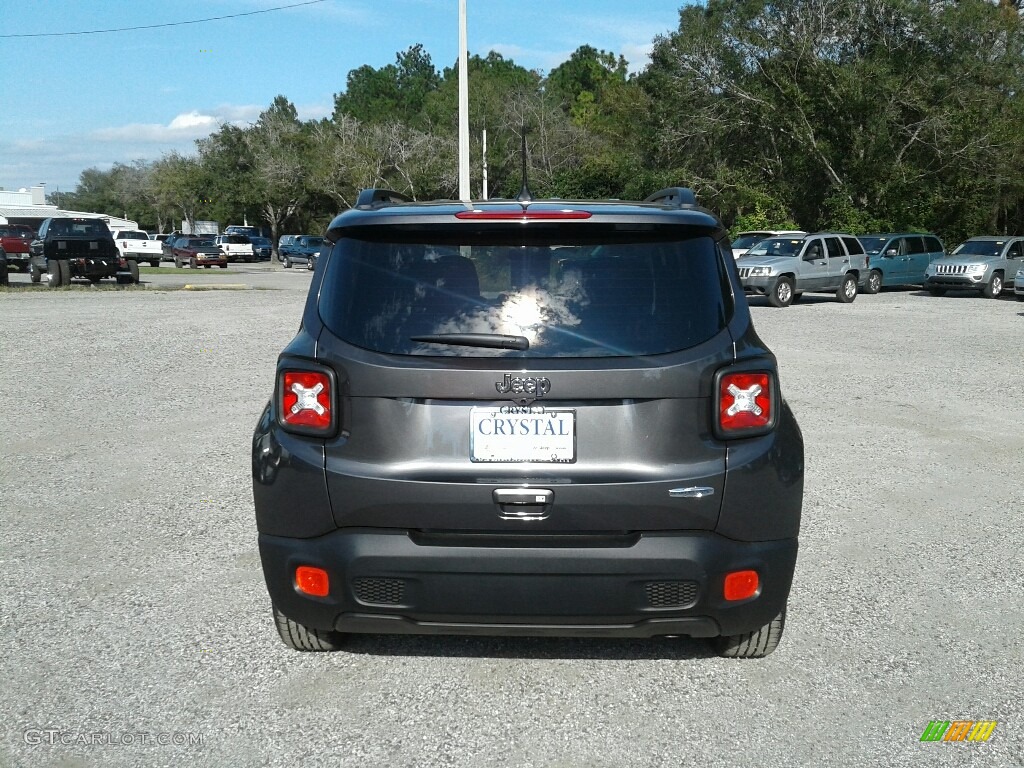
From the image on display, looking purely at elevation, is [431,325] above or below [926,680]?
above

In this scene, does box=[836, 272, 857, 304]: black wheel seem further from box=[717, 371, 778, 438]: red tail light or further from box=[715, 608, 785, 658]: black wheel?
box=[717, 371, 778, 438]: red tail light

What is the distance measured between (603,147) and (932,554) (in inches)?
2299

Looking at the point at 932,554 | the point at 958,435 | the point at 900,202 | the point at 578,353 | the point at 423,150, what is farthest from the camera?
the point at 423,150

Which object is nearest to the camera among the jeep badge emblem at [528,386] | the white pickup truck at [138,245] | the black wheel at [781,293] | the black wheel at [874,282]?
the jeep badge emblem at [528,386]

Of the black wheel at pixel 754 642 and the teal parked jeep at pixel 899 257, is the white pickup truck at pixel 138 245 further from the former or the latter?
the black wheel at pixel 754 642

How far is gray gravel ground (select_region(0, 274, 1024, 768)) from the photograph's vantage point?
3.25m

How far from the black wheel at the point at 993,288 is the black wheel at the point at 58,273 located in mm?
25979

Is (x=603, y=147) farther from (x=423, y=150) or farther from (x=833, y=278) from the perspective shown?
(x=833, y=278)

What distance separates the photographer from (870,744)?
325 cm

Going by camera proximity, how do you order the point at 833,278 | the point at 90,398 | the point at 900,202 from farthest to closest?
the point at 900,202 < the point at 833,278 < the point at 90,398

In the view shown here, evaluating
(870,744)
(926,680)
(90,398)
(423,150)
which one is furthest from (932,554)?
(423,150)

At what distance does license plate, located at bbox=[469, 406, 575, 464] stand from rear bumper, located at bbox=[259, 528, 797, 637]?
0.89 ft

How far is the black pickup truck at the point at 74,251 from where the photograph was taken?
2809 cm

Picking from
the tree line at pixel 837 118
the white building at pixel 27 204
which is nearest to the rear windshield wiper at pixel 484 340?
the tree line at pixel 837 118
